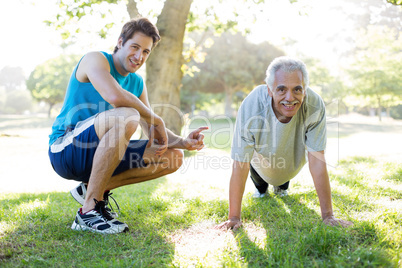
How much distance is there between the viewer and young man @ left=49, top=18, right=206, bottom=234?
2.83m

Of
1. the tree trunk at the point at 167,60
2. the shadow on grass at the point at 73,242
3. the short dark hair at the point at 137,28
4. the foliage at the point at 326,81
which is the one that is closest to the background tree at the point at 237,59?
the foliage at the point at 326,81

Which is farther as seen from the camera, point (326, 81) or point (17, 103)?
point (17, 103)

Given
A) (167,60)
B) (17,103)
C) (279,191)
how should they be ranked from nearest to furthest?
(279,191) → (167,60) → (17,103)

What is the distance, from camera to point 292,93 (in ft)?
9.16

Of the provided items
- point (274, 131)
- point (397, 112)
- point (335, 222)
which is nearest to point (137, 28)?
point (274, 131)

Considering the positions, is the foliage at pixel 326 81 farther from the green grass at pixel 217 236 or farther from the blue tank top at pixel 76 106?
the blue tank top at pixel 76 106

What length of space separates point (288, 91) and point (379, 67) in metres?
28.5

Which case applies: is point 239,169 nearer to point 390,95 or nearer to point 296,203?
point 296,203

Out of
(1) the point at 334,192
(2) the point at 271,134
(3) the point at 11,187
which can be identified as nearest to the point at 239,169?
(2) the point at 271,134

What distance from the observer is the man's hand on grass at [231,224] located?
112 inches

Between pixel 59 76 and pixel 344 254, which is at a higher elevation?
pixel 59 76

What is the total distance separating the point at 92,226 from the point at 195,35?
27.4 meters

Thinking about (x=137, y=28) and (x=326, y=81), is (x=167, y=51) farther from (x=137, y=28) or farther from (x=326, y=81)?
(x=326, y=81)

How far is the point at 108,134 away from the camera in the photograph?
2832 millimetres
